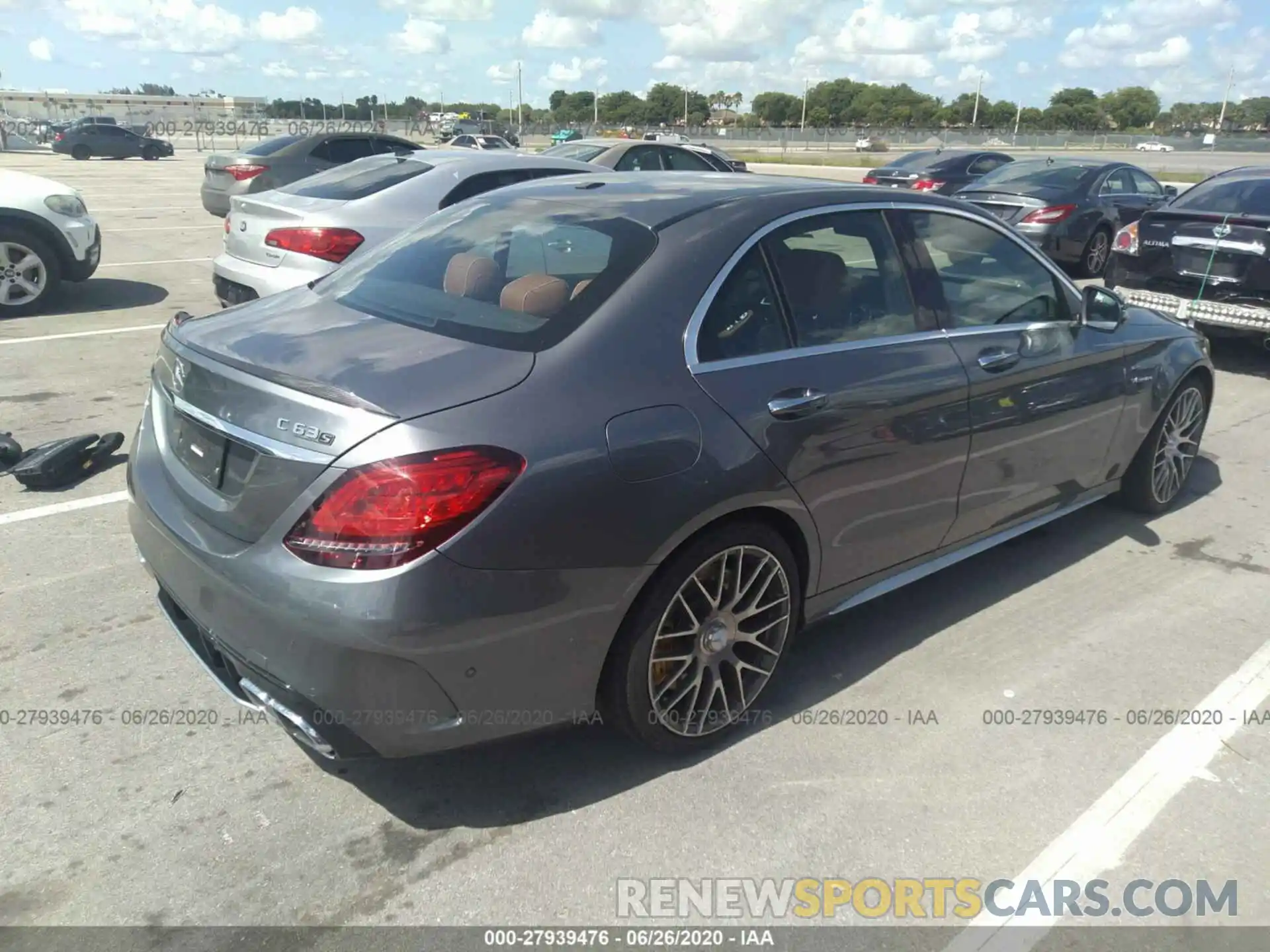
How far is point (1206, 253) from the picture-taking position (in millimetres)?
7887

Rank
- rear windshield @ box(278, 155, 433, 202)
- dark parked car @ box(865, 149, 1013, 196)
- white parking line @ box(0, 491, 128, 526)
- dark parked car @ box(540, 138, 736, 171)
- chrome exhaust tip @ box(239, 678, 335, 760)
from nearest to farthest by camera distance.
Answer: chrome exhaust tip @ box(239, 678, 335, 760) → white parking line @ box(0, 491, 128, 526) → rear windshield @ box(278, 155, 433, 202) → dark parked car @ box(540, 138, 736, 171) → dark parked car @ box(865, 149, 1013, 196)

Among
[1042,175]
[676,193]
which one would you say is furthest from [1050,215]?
[676,193]

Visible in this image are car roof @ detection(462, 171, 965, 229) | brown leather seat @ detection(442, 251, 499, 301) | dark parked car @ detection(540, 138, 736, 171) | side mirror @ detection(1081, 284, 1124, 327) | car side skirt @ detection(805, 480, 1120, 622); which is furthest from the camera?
dark parked car @ detection(540, 138, 736, 171)

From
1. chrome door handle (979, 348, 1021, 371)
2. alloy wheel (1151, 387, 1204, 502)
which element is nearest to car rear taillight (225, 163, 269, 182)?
alloy wheel (1151, 387, 1204, 502)

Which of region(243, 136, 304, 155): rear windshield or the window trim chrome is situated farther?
region(243, 136, 304, 155): rear windshield

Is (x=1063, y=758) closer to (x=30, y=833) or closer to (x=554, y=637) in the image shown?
(x=554, y=637)

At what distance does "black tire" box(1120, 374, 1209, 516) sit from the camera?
4.96 metres

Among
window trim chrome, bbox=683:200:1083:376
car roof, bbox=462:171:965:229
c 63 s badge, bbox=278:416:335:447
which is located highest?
car roof, bbox=462:171:965:229

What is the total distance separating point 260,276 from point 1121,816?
609 cm

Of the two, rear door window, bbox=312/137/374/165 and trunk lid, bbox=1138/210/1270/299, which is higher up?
rear door window, bbox=312/137/374/165

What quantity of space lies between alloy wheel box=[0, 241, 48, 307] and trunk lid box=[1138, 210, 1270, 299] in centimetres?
961

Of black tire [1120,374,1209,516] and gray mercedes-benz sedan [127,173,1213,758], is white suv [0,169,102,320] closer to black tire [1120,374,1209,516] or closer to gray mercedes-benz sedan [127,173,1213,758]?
gray mercedes-benz sedan [127,173,1213,758]

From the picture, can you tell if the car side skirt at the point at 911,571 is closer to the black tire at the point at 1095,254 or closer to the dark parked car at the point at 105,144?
the black tire at the point at 1095,254

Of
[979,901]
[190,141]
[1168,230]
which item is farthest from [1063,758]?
[190,141]
